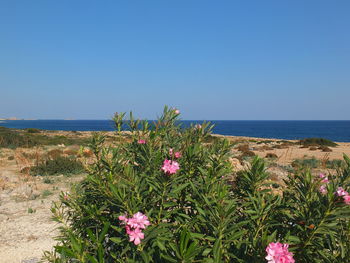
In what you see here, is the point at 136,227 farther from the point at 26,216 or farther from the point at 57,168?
the point at 57,168

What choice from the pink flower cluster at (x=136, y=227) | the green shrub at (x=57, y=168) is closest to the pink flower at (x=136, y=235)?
the pink flower cluster at (x=136, y=227)

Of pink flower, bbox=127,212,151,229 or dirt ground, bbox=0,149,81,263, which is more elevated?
pink flower, bbox=127,212,151,229

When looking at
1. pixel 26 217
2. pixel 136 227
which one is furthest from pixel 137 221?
pixel 26 217

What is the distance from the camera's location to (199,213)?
2.07m

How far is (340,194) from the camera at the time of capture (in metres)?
1.71

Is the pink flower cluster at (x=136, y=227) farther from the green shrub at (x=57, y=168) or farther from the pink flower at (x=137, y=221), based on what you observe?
the green shrub at (x=57, y=168)

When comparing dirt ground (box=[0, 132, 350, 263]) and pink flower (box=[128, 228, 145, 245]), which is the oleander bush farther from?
dirt ground (box=[0, 132, 350, 263])

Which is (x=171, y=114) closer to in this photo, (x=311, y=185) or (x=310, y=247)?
(x=311, y=185)

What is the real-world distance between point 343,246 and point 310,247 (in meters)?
0.22

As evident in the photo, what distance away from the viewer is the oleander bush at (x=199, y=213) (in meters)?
1.75

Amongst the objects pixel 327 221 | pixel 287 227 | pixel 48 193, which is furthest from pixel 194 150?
pixel 48 193

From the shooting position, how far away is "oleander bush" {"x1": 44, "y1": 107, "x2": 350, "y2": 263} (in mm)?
1751

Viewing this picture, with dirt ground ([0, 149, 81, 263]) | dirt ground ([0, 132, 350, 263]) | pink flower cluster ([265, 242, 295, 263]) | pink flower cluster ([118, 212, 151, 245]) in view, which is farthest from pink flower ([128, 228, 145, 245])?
dirt ground ([0, 149, 81, 263])

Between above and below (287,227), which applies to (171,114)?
above
